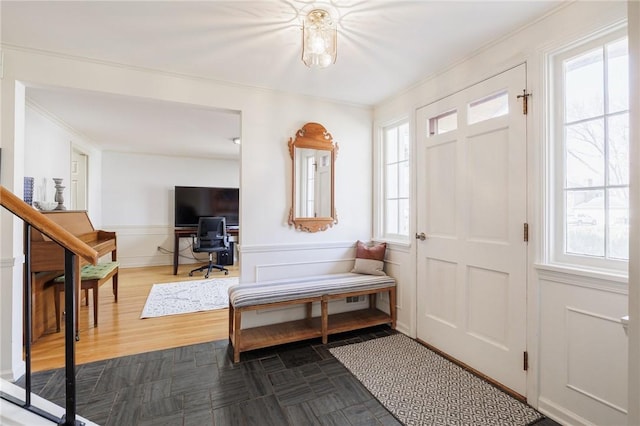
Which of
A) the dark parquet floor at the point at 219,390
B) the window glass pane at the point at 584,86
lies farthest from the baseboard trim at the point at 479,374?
the window glass pane at the point at 584,86

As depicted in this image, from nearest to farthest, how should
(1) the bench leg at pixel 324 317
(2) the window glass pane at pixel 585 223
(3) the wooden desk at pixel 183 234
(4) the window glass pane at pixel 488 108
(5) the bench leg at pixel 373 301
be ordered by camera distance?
1. (2) the window glass pane at pixel 585 223
2. (4) the window glass pane at pixel 488 108
3. (1) the bench leg at pixel 324 317
4. (5) the bench leg at pixel 373 301
5. (3) the wooden desk at pixel 183 234

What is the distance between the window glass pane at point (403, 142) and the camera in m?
3.10

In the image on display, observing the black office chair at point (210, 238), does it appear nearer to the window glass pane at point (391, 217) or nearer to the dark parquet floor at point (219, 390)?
the dark parquet floor at point (219, 390)

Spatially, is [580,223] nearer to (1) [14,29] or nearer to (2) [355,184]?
(2) [355,184]

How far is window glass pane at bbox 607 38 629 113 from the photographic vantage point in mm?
1560

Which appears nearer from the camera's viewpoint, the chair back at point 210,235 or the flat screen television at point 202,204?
the chair back at point 210,235

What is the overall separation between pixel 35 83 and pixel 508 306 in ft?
12.3

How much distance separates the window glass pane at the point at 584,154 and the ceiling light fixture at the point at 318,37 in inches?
58.7

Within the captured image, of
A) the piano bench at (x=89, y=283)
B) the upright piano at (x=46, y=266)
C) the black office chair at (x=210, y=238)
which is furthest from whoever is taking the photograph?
the black office chair at (x=210, y=238)

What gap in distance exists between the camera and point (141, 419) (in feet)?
5.76

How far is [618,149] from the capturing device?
159 cm

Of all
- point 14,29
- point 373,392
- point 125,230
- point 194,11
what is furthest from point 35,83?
point 125,230

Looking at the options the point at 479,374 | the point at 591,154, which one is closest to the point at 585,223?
the point at 591,154

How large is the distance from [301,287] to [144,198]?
501 cm
